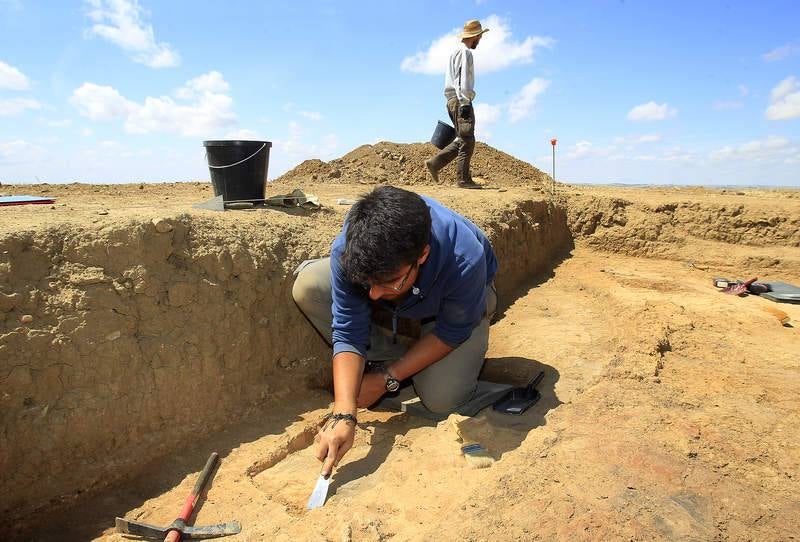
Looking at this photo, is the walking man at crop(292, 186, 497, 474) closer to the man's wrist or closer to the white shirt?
the man's wrist

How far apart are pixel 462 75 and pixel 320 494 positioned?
17.0 feet

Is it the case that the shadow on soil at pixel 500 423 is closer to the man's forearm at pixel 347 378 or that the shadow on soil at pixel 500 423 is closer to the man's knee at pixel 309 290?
the man's forearm at pixel 347 378

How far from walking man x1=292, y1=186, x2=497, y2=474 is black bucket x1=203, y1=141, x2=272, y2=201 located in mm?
1135

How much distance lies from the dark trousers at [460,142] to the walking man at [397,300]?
12.1 feet

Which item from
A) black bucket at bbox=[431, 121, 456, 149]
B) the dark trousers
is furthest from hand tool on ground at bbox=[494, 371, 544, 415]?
black bucket at bbox=[431, 121, 456, 149]

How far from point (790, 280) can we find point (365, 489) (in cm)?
539

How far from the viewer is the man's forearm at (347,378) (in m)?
2.39

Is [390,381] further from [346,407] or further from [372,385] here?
[346,407]

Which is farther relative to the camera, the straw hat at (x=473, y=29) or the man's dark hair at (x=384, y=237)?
the straw hat at (x=473, y=29)

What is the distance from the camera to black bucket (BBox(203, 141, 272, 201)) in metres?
3.77

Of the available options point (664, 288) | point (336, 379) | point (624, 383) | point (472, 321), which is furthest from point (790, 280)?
point (336, 379)

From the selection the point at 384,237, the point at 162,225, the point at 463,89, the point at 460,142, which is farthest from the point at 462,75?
the point at 384,237

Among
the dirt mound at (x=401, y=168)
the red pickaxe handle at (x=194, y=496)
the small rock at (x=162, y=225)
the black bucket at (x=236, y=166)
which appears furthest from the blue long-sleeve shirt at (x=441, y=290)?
the dirt mound at (x=401, y=168)

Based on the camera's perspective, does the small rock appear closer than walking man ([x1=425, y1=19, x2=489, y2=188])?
Yes
